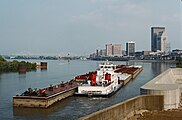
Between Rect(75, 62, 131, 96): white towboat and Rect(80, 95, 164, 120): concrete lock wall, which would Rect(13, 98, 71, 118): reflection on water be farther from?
Rect(80, 95, 164, 120): concrete lock wall

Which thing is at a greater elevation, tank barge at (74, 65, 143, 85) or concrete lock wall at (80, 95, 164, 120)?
concrete lock wall at (80, 95, 164, 120)

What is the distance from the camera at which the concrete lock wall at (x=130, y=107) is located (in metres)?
14.1

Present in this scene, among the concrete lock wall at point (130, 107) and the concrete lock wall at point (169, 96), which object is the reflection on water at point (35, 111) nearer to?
the concrete lock wall at point (130, 107)

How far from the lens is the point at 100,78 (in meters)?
38.8

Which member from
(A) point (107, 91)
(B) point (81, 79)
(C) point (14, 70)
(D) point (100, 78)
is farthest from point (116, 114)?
(C) point (14, 70)

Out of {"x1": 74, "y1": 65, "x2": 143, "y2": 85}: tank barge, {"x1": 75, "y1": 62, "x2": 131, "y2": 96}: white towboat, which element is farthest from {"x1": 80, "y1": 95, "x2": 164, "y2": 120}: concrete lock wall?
{"x1": 74, "y1": 65, "x2": 143, "y2": 85}: tank barge

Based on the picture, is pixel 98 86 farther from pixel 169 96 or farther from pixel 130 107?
pixel 130 107

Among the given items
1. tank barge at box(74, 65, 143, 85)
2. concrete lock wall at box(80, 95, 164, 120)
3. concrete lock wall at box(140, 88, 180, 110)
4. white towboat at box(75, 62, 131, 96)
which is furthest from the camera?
tank barge at box(74, 65, 143, 85)

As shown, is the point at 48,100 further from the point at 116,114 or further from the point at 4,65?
the point at 4,65

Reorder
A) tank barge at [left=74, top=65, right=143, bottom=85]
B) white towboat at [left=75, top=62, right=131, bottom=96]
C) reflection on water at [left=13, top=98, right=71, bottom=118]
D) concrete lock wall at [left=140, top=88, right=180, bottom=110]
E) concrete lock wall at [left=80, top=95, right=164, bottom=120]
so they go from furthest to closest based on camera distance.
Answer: tank barge at [left=74, top=65, right=143, bottom=85]
white towboat at [left=75, top=62, right=131, bottom=96]
reflection on water at [left=13, top=98, right=71, bottom=118]
concrete lock wall at [left=140, top=88, right=180, bottom=110]
concrete lock wall at [left=80, top=95, right=164, bottom=120]

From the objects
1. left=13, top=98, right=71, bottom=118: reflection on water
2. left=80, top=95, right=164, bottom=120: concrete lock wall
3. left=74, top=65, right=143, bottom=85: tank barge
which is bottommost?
left=13, top=98, right=71, bottom=118: reflection on water

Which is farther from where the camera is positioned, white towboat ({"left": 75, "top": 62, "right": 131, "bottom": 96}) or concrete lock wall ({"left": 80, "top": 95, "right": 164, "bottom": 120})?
white towboat ({"left": 75, "top": 62, "right": 131, "bottom": 96})

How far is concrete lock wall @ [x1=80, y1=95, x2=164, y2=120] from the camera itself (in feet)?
46.3

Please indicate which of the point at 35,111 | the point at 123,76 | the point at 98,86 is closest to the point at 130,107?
the point at 35,111
